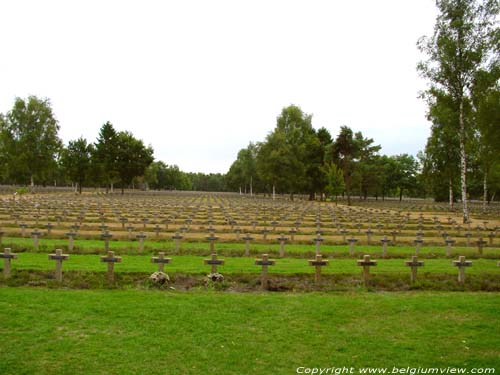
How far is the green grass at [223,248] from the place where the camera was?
1471 cm

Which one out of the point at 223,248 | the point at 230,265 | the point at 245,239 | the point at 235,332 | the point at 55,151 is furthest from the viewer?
the point at 55,151

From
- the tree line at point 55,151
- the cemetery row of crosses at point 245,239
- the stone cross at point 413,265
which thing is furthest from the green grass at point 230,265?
the tree line at point 55,151

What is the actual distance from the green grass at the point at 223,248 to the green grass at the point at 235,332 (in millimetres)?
6179

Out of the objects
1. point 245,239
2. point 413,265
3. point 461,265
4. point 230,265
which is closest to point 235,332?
point 230,265

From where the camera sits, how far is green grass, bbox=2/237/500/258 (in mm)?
14711

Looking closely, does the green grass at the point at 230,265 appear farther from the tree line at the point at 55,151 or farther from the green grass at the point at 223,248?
the tree line at the point at 55,151

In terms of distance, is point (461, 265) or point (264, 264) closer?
point (264, 264)

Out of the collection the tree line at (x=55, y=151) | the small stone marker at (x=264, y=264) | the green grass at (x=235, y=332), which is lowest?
the green grass at (x=235, y=332)

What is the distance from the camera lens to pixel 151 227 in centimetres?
2152

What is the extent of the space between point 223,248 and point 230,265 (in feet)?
11.9

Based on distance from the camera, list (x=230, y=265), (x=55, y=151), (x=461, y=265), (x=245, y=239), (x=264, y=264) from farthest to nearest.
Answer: (x=55, y=151) < (x=245, y=239) < (x=230, y=265) < (x=461, y=265) < (x=264, y=264)

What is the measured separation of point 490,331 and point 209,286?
568cm

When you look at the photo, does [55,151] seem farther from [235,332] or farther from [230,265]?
[235,332]

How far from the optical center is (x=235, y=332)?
6.39 meters
